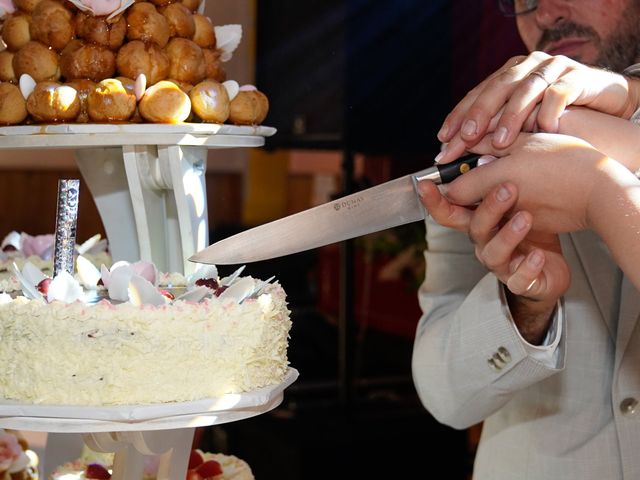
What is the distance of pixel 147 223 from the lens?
4.23 feet

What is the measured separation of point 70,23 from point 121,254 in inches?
13.9

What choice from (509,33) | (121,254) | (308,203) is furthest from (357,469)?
(308,203)

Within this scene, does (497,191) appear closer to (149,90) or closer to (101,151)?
(149,90)

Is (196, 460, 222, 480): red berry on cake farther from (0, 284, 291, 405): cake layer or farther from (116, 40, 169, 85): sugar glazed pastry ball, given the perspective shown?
(116, 40, 169, 85): sugar glazed pastry ball

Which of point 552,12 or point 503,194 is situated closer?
point 503,194

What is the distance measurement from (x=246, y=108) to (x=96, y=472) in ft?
1.88

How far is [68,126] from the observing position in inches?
43.9

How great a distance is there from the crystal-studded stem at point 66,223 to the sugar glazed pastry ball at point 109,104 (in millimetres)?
89

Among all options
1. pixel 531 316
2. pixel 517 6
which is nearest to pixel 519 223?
pixel 531 316

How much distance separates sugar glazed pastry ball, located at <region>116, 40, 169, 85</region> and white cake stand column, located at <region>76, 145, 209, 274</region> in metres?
0.09

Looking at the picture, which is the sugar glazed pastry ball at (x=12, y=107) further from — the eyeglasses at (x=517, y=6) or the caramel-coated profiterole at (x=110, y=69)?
the eyeglasses at (x=517, y=6)

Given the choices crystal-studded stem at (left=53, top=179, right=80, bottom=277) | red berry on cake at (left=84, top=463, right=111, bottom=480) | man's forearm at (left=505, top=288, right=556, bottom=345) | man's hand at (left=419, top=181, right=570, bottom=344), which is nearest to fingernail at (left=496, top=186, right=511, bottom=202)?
man's hand at (left=419, top=181, right=570, bottom=344)

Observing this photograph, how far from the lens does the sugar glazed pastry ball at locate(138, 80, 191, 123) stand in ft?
3.72

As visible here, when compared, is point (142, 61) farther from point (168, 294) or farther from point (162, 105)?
point (168, 294)
